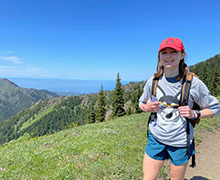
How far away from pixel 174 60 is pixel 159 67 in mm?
511

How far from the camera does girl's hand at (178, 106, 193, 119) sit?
9.23ft

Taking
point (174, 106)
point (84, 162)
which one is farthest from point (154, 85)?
point (84, 162)

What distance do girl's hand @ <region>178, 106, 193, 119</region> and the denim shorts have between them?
2.41ft

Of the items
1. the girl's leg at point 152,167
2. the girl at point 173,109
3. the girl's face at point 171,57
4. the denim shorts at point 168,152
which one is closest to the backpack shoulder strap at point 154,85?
the girl at point 173,109

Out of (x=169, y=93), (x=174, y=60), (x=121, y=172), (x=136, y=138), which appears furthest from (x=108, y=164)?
(x=174, y=60)

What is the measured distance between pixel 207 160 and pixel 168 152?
7444 millimetres

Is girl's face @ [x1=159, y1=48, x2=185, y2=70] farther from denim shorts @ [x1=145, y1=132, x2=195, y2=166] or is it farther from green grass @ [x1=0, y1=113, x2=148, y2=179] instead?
green grass @ [x1=0, y1=113, x2=148, y2=179]

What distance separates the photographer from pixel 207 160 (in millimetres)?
8438

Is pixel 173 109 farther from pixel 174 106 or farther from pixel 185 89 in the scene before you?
pixel 185 89

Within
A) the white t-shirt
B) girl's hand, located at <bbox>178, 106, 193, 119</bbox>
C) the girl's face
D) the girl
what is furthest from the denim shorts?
the girl's face

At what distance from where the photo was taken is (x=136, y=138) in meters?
10.1

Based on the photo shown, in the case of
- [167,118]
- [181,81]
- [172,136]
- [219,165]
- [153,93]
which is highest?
[181,81]

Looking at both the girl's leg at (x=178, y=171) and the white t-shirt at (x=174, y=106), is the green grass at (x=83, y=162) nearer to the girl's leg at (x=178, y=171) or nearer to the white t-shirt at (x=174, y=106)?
the girl's leg at (x=178, y=171)

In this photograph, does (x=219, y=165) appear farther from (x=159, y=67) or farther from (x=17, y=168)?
(x=17, y=168)
